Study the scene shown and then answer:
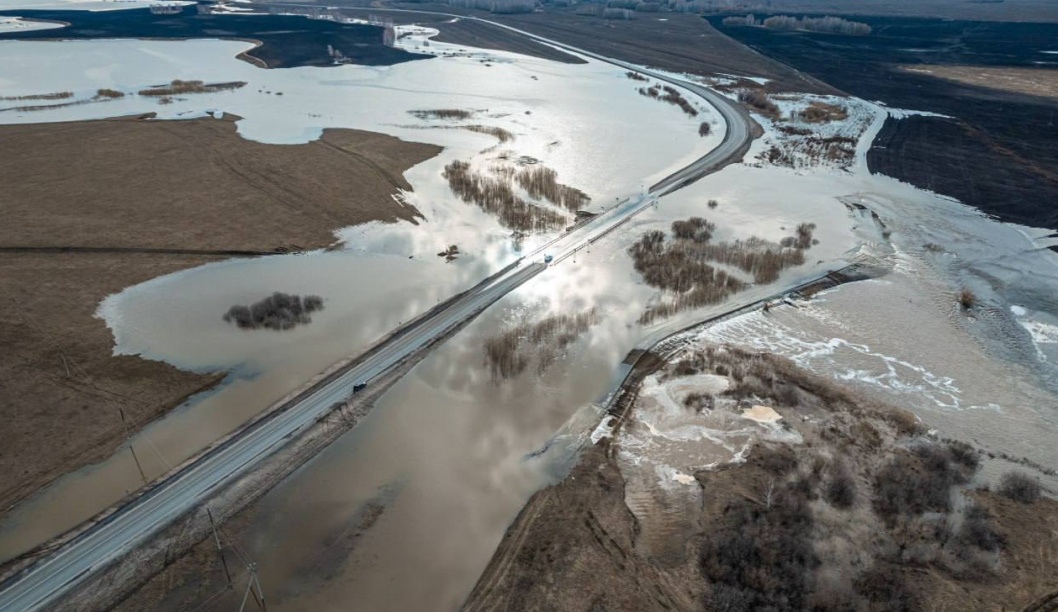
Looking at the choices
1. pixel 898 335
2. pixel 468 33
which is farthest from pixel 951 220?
pixel 468 33

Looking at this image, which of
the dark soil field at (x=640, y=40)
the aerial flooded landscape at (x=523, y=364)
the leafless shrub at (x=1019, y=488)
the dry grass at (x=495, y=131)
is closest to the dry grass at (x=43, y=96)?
the aerial flooded landscape at (x=523, y=364)

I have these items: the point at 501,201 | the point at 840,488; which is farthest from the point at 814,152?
the point at 840,488

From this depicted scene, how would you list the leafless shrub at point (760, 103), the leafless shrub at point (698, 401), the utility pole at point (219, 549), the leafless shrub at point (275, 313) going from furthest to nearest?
1. the leafless shrub at point (760, 103)
2. the leafless shrub at point (275, 313)
3. the leafless shrub at point (698, 401)
4. the utility pole at point (219, 549)

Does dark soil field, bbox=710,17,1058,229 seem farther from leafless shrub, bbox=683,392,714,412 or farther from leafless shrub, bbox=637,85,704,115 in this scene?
leafless shrub, bbox=683,392,714,412

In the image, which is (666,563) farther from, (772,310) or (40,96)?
(40,96)

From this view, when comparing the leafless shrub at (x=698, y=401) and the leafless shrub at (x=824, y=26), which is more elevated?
the leafless shrub at (x=824, y=26)

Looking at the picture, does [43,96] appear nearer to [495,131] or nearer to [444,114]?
[444,114]

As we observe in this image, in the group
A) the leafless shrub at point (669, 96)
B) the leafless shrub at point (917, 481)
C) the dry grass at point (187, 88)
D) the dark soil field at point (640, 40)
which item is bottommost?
the leafless shrub at point (917, 481)

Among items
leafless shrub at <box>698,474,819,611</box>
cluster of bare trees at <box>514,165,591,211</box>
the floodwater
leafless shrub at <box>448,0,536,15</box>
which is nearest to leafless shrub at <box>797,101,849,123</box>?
the floodwater

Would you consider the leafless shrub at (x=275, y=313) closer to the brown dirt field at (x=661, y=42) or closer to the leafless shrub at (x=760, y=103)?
the leafless shrub at (x=760, y=103)
